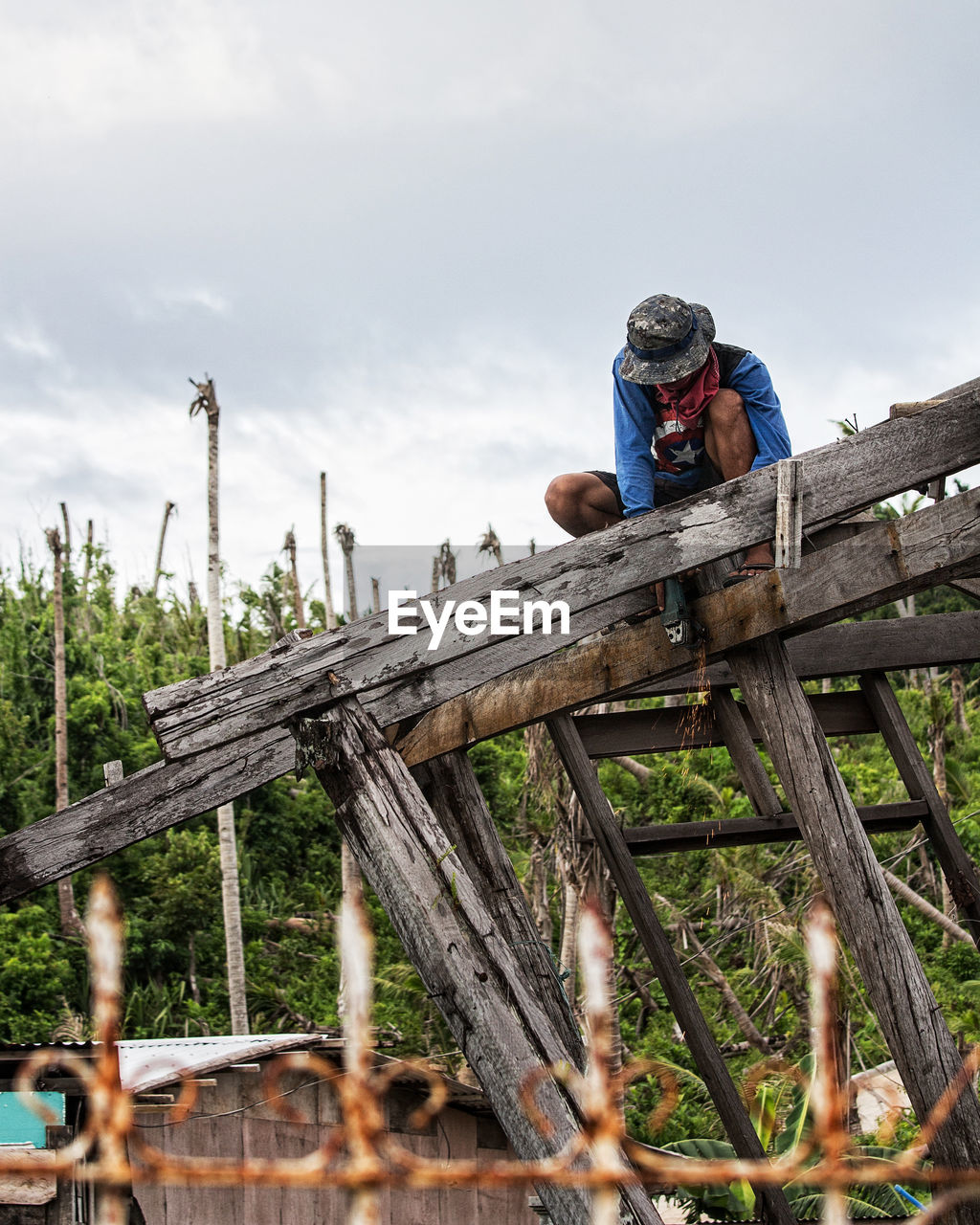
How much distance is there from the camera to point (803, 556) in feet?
10.3

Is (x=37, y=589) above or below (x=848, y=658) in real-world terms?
above

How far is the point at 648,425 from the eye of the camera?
3738mm

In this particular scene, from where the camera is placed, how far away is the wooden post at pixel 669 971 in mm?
4195

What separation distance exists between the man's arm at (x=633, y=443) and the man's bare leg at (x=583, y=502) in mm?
333

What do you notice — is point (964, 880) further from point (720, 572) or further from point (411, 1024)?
point (411, 1024)

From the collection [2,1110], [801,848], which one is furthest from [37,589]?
[2,1110]

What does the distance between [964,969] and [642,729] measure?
12222 millimetres

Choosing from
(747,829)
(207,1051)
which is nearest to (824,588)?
(747,829)

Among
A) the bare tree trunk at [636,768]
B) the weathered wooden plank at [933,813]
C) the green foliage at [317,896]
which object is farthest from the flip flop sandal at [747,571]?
the bare tree trunk at [636,768]

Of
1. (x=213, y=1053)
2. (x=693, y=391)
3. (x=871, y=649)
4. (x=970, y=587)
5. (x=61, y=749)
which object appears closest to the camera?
(x=693, y=391)

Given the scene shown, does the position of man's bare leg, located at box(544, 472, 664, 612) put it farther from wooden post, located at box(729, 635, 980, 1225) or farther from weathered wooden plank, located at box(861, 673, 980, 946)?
weathered wooden plank, located at box(861, 673, 980, 946)

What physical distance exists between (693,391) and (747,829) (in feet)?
5.64

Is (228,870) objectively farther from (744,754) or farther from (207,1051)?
(744,754)

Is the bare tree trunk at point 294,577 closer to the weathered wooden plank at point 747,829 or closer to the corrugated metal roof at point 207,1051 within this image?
the corrugated metal roof at point 207,1051
